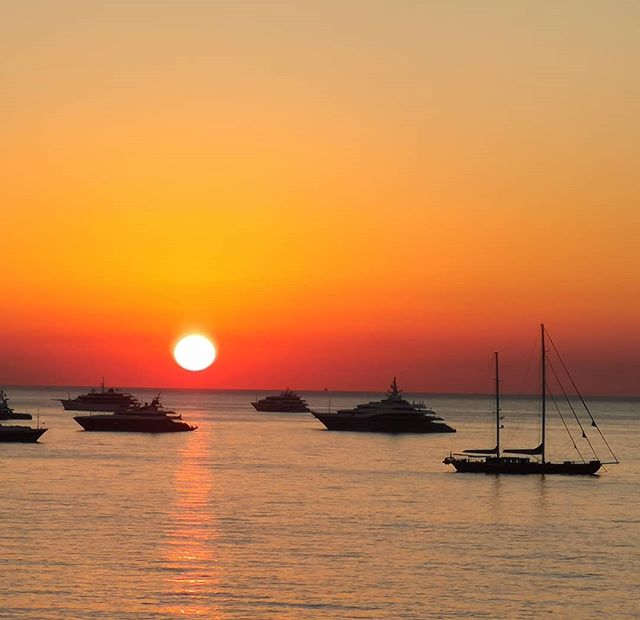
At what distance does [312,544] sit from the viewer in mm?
66812

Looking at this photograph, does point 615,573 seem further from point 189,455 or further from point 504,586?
point 189,455

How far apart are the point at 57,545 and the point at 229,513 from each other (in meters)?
19.2

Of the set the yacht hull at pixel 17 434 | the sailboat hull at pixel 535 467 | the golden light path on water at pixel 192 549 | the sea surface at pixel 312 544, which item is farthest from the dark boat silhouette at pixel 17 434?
the sailboat hull at pixel 535 467

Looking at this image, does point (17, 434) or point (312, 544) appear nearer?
point (312, 544)

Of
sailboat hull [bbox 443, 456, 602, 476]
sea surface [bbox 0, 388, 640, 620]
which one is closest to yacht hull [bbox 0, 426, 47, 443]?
sea surface [bbox 0, 388, 640, 620]

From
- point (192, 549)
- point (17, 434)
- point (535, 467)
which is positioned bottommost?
point (192, 549)

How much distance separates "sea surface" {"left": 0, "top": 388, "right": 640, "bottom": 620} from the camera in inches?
2013

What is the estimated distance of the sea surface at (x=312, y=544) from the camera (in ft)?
168

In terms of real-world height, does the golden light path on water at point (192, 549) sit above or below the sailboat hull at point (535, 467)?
below

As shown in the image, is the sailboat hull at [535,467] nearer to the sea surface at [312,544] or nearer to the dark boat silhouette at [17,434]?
the sea surface at [312,544]

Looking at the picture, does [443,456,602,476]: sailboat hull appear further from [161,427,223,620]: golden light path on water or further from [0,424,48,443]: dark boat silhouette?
[0,424,48,443]: dark boat silhouette

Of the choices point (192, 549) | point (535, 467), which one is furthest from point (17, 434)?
point (192, 549)

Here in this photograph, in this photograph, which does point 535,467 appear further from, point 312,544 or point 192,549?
point 192,549

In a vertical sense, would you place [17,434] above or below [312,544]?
above
